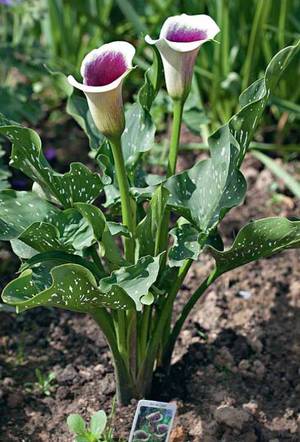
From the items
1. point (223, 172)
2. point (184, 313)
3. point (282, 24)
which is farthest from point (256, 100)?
point (282, 24)

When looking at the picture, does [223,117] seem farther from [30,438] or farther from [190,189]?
[30,438]

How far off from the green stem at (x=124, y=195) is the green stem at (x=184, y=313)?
0.15 metres

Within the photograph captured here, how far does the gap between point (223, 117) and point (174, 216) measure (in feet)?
1.36

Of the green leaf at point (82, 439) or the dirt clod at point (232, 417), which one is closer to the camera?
the green leaf at point (82, 439)

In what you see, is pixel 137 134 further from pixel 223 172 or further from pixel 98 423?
pixel 98 423

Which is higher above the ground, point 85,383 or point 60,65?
point 60,65

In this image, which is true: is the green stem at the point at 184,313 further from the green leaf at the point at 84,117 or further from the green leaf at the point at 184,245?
the green leaf at the point at 84,117

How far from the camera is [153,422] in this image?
65.5 inches

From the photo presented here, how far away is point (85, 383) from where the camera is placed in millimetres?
1916

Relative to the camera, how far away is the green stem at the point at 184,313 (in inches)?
66.8

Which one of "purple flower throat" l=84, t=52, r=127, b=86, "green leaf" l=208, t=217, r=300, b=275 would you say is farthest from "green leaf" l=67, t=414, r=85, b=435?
"purple flower throat" l=84, t=52, r=127, b=86

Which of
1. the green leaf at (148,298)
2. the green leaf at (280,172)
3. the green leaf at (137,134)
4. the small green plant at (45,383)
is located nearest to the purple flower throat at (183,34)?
the green leaf at (137,134)

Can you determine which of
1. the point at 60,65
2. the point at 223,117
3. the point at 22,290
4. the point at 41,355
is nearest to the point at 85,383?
the point at 41,355

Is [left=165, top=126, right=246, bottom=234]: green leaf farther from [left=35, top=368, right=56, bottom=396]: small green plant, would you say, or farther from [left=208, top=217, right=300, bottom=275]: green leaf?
[left=35, top=368, right=56, bottom=396]: small green plant
